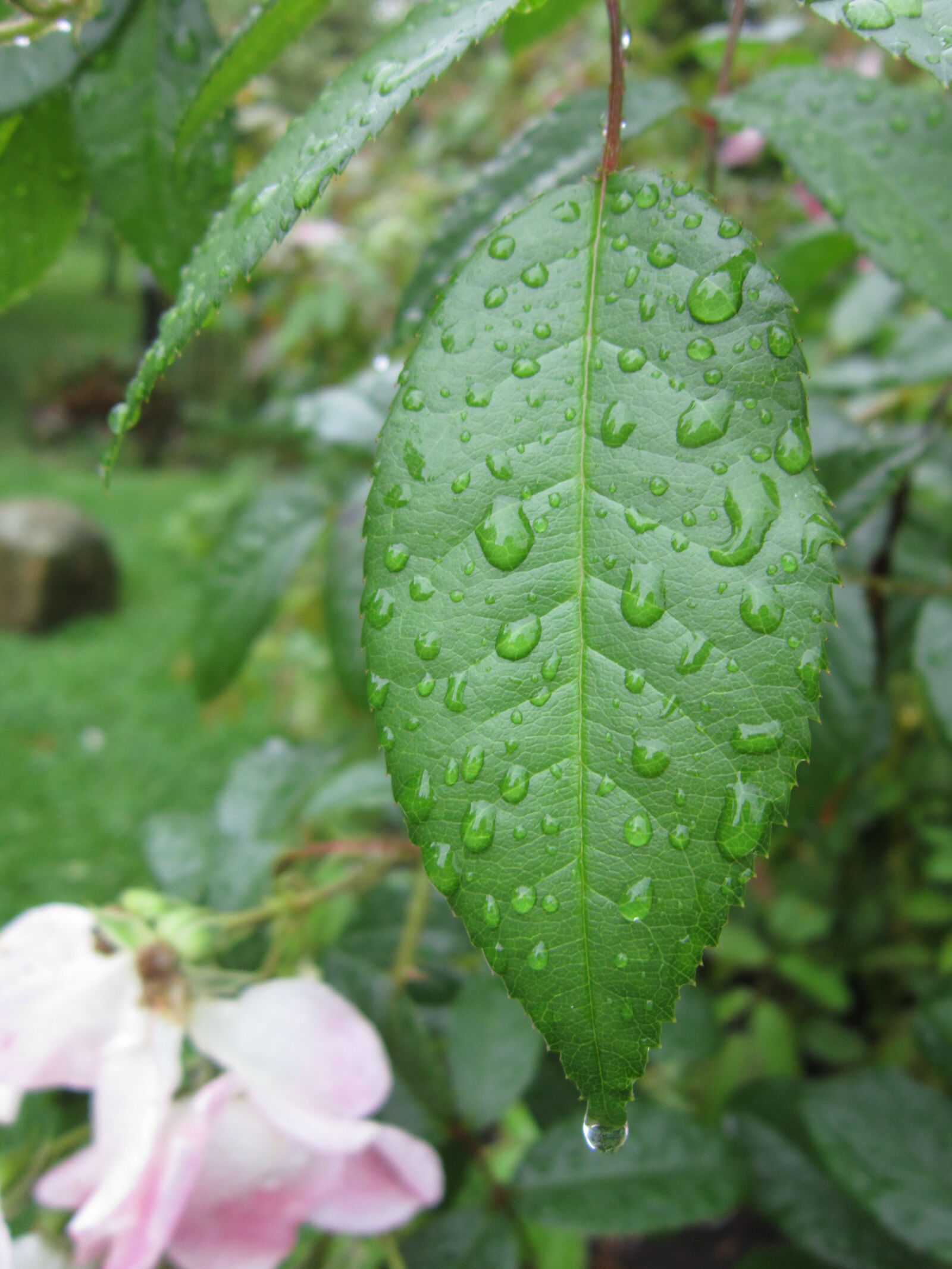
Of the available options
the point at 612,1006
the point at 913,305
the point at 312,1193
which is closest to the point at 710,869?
the point at 612,1006

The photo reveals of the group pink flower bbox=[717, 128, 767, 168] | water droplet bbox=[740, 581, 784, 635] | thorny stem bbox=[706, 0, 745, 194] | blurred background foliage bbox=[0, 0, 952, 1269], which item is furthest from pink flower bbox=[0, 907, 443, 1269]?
pink flower bbox=[717, 128, 767, 168]

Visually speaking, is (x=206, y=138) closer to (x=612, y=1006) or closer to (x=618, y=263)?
(x=618, y=263)

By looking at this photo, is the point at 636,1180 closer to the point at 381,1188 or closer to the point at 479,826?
the point at 381,1188

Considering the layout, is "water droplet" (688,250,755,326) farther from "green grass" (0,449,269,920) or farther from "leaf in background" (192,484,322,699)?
"green grass" (0,449,269,920)

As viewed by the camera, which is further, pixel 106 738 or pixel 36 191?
pixel 106 738

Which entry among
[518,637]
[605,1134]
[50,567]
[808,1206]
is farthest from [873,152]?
[50,567]

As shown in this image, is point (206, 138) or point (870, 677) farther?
point (870, 677)
